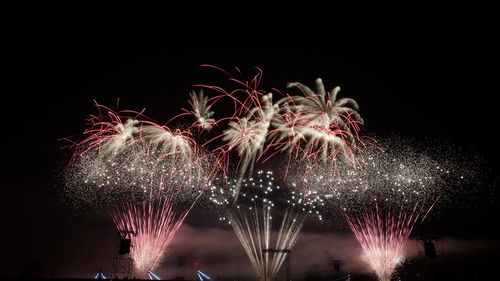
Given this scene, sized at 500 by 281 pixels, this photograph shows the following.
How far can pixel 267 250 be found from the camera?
2727 cm

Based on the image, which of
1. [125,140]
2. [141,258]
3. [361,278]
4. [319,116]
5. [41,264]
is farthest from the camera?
[361,278]

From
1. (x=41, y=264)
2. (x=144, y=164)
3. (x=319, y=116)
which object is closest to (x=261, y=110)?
(x=319, y=116)

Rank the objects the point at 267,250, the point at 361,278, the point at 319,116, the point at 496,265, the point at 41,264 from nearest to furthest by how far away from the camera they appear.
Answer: the point at 319,116 → the point at 41,264 → the point at 267,250 → the point at 496,265 → the point at 361,278

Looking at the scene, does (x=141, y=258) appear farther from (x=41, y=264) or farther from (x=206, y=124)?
(x=206, y=124)

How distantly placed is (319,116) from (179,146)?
315 inches

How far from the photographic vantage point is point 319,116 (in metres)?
16.2

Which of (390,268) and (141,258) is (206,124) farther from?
(390,268)

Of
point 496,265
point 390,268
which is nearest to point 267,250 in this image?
point 390,268

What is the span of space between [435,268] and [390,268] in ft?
9.41

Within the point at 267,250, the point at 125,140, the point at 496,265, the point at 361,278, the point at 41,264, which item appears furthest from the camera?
the point at 361,278

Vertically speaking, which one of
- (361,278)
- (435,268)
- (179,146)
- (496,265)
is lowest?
(361,278)

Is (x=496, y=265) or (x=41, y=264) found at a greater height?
(x=41, y=264)

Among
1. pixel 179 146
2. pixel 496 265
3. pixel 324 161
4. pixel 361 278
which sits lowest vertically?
pixel 361 278

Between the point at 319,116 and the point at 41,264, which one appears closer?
the point at 319,116
